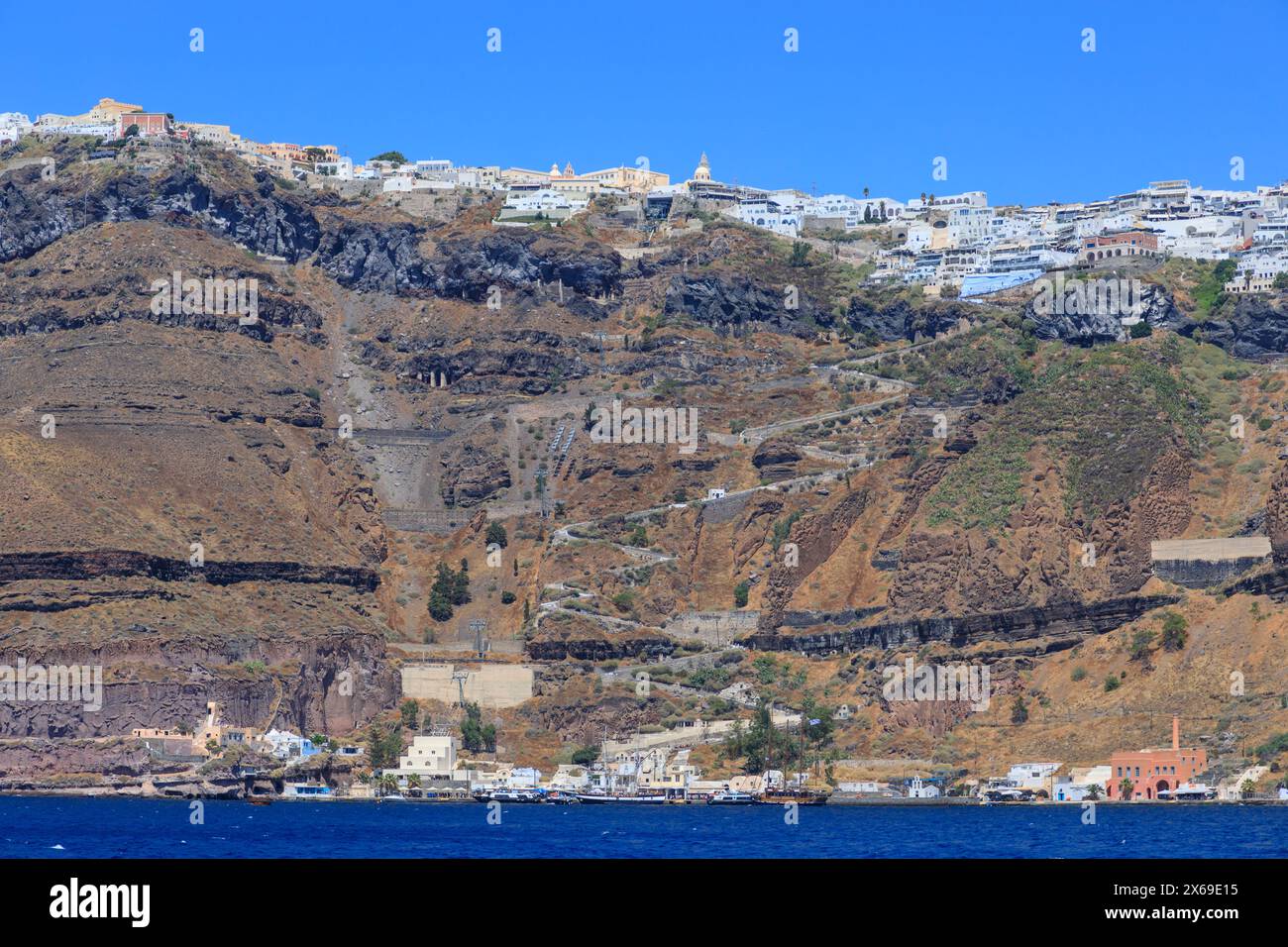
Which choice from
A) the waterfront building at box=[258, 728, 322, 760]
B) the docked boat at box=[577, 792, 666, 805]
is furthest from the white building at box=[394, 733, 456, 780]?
the docked boat at box=[577, 792, 666, 805]

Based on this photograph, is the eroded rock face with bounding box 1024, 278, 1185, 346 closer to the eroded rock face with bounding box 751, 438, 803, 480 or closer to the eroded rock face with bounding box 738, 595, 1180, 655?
the eroded rock face with bounding box 751, 438, 803, 480

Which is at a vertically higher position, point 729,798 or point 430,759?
point 430,759

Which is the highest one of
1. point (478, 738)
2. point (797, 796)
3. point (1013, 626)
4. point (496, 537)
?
point (496, 537)

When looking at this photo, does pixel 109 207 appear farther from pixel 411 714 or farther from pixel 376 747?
pixel 376 747

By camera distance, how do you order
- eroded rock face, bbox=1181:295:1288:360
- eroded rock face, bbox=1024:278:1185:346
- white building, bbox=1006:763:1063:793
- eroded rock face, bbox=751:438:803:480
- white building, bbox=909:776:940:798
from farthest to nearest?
1. eroded rock face, bbox=1024:278:1185:346
2. eroded rock face, bbox=1181:295:1288:360
3. eroded rock face, bbox=751:438:803:480
4. white building, bbox=909:776:940:798
5. white building, bbox=1006:763:1063:793

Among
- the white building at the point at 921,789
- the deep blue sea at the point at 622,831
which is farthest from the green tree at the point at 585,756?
the white building at the point at 921,789

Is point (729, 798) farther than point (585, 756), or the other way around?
point (585, 756)

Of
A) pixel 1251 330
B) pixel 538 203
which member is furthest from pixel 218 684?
pixel 538 203
